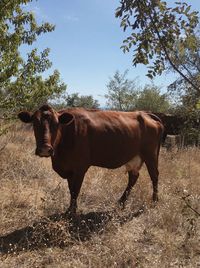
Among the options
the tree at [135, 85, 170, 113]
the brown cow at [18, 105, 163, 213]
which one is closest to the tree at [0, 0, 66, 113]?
the brown cow at [18, 105, 163, 213]

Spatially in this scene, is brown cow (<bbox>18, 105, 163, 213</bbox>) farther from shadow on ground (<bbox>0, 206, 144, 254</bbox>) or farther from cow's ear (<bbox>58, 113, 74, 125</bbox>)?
shadow on ground (<bbox>0, 206, 144, 254</bbox>)

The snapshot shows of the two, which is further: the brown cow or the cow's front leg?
the cow's front leg

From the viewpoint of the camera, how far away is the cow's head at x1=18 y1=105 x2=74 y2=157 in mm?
5066

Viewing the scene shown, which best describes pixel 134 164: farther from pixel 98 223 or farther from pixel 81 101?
pixel 81 101

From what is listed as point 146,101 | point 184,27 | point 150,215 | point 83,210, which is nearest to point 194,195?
point 150,215

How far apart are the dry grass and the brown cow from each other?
0.38 meters

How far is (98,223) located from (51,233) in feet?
2.97

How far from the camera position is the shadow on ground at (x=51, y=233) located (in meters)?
4.83

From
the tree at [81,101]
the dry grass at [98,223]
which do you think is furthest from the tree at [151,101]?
the dry grass at [98,223]

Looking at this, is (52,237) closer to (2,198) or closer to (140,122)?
(2,198)

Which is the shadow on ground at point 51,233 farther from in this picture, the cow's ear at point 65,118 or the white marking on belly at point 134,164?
the white marking on belly at point 134,164

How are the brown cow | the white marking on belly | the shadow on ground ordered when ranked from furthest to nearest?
the white marking on belly, the brown cow, the shadow on ground

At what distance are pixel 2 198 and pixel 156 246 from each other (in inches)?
97.1

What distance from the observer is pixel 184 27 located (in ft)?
8.62
